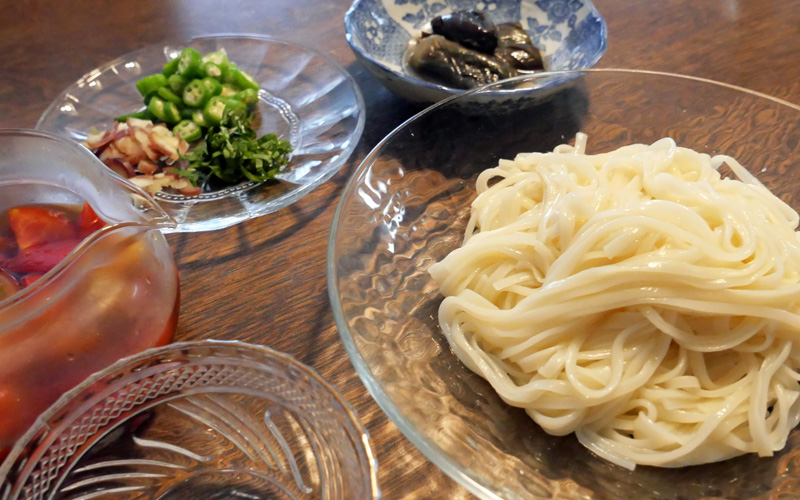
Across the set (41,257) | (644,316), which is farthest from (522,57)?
Answer: (41,257)

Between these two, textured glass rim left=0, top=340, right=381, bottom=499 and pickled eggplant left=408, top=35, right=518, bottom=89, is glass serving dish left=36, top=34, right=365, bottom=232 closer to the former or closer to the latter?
pickled eggplant left=408, top=35, right=518, bottom=89

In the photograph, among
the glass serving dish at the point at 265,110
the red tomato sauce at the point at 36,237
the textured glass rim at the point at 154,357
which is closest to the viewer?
the textured glass rim at the point at 154,357

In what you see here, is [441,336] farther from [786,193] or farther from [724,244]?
[786,193]

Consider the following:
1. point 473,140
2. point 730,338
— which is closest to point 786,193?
point 730,338

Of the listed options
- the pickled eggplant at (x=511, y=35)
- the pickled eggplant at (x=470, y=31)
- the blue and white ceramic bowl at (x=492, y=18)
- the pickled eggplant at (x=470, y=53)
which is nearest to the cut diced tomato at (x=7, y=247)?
the blue and white ceramic bowl at (x=492, y=18)

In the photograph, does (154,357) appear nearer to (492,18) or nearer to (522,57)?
(522,57)

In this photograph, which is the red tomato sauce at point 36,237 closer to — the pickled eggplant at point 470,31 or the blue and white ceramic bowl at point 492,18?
the blue and white ceramic bowl at point 492,18
